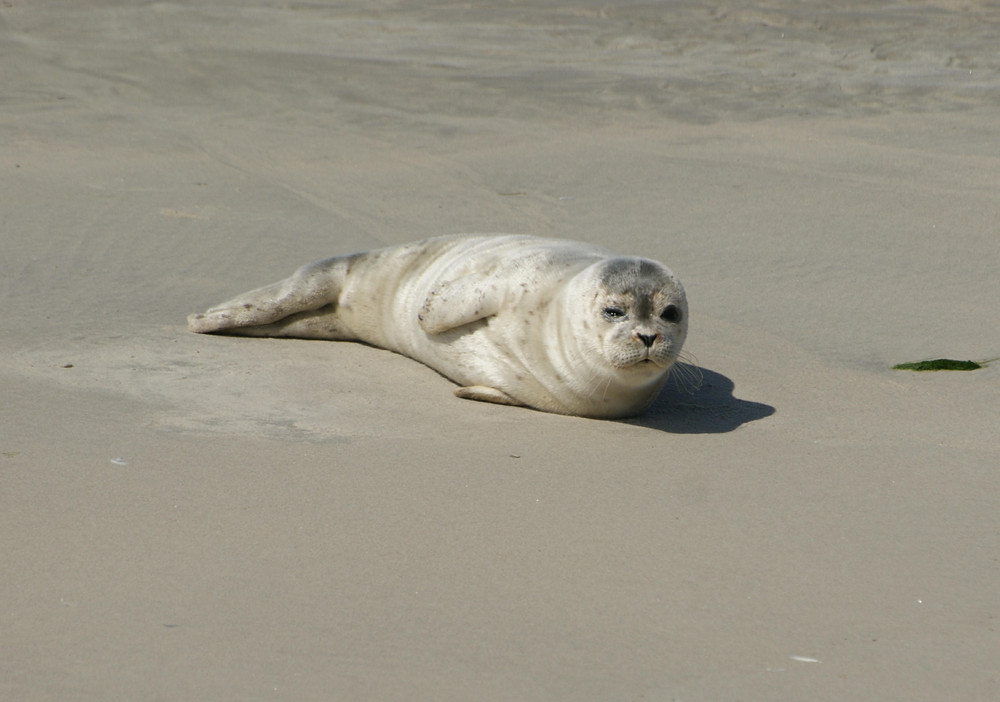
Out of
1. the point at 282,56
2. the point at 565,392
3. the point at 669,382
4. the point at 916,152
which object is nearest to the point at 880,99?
the point at 916,152

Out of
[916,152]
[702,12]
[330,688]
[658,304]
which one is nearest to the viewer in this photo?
[330,688]

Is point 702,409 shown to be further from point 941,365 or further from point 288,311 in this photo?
point 288,311

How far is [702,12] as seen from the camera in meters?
11.5

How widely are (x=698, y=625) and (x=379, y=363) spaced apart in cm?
244

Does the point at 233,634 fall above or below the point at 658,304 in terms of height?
below

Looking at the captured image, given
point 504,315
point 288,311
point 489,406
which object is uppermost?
point 504,315

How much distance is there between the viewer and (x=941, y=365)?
483 cm

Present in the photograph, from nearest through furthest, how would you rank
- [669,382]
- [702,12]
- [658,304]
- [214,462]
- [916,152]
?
[214,462], [658,304], [669,382], [916,152], [702,12]

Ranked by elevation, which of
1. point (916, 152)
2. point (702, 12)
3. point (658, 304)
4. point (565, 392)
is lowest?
point (565, 392)

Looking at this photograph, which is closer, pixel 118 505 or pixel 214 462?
pixel 118 505

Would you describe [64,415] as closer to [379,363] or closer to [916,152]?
[379,363]

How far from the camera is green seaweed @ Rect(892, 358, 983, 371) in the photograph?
4816mm

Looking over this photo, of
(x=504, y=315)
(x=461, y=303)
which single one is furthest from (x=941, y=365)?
(x=461, y=303)

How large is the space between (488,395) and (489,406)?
1.7 inches
